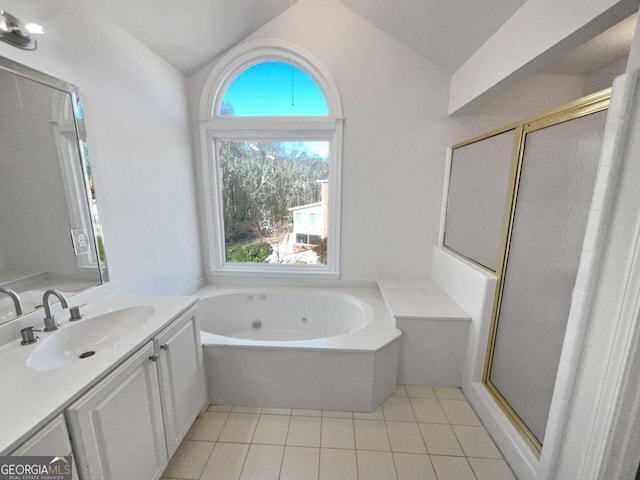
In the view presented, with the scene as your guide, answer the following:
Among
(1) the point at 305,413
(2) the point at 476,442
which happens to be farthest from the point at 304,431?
(2) the point at 476,442

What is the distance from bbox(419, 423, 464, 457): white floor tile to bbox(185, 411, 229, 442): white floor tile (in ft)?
4.17

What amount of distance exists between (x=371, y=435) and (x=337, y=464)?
283mm

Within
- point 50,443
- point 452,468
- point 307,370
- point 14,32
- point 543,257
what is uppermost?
point 14,32

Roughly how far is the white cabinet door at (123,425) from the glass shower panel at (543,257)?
187 cm

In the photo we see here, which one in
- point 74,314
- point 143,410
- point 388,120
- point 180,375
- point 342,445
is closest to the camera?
point 143,410

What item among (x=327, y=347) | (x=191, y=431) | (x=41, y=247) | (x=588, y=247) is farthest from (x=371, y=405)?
(x=41, y=247)

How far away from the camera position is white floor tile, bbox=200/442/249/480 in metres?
Result: 1.38

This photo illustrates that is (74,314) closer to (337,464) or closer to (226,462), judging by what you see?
(226,462)

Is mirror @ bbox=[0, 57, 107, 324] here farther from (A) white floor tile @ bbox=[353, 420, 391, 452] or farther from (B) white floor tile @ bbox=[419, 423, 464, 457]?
(B) white floor tile @ bbox=[419, 423, 464, 457]

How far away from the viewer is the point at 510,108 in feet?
7.61

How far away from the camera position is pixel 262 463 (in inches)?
56.9

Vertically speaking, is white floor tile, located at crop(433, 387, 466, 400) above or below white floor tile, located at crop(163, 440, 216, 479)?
above

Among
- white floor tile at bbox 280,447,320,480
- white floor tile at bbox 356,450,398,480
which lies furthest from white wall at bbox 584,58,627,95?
white floor tile at bbox 280,447,320,480

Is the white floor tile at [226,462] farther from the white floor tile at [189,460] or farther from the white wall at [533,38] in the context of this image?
the white wall at [533,38]
